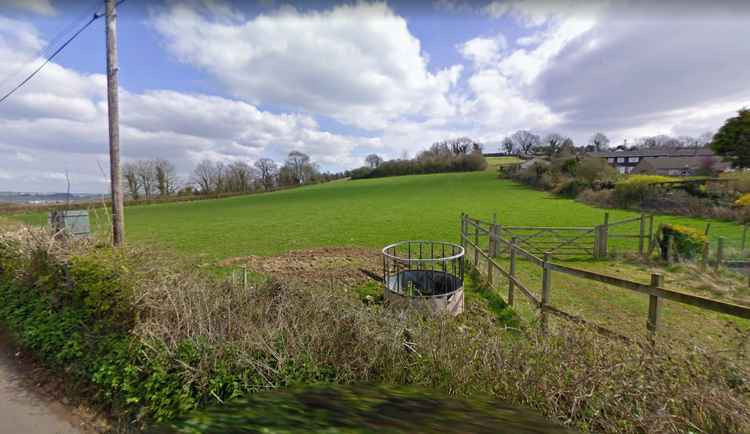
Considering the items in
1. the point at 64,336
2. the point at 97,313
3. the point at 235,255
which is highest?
the point at 97,313

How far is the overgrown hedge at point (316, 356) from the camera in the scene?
2.27 m

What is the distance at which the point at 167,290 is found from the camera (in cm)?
366

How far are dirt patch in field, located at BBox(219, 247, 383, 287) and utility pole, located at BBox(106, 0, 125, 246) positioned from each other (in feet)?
11.3

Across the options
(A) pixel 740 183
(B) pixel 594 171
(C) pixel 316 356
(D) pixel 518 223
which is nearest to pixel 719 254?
(C) pixel 316 356

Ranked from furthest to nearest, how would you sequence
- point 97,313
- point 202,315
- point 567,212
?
point 567,212, point 97,313, point 202,315

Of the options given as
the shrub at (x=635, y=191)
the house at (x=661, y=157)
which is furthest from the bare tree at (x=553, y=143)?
the shrub at (x=635, y=191)

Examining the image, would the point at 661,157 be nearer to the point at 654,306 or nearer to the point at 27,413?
the point at 654,306

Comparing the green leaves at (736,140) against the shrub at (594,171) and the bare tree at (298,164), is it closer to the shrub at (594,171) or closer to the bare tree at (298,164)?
the shrub at (594,171)

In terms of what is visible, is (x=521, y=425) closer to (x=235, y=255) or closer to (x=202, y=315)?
(x=202, y=315)

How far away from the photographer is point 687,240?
9.33m

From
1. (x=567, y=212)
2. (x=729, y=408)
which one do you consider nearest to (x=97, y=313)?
(x=729, y=408)

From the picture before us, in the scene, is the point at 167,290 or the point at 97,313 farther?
the point at 97,313

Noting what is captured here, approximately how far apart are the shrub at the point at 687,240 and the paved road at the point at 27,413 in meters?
14.5

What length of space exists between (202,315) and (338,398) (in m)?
2.27
